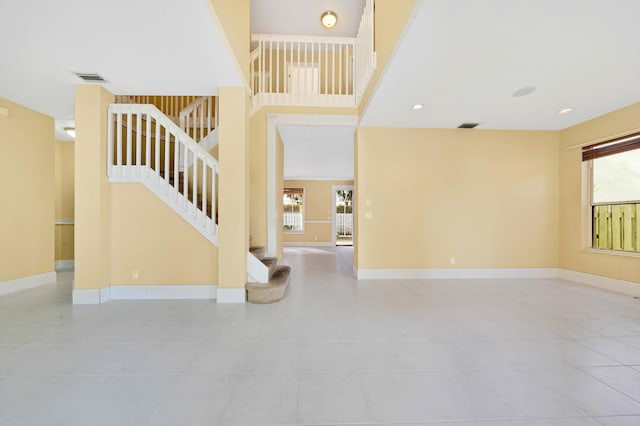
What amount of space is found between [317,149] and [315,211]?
4.44 meters

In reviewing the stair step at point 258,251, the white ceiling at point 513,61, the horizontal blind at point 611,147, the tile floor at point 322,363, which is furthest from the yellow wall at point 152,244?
the horizontal blind at point 611,147

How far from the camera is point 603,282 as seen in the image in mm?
3867

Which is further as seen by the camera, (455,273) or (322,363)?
(455,273)

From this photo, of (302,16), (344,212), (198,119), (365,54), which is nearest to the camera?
(365,54)

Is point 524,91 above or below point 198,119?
below

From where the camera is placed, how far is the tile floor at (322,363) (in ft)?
4.65

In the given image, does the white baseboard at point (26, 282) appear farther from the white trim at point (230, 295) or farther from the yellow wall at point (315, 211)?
the yellow wall at point (315, 211)

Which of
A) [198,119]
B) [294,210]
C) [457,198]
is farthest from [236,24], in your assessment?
[294,210]

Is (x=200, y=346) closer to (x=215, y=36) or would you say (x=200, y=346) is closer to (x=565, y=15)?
(x=215, y=36)

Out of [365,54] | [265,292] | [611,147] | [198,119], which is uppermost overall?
[365,54]

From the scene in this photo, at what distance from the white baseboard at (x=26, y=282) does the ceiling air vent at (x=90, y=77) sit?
309 centimetres

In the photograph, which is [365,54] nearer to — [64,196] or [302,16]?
[302,16]

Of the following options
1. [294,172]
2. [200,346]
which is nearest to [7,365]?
[200,346]

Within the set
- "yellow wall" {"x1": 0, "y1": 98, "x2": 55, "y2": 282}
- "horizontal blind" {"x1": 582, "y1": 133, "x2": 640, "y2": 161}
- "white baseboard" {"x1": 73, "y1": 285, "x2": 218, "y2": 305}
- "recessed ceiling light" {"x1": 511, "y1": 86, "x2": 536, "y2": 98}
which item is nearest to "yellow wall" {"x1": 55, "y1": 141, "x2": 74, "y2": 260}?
"yellow wall" {"x1": 0, "y1": 98, "x2": 55, "y2": 282}
